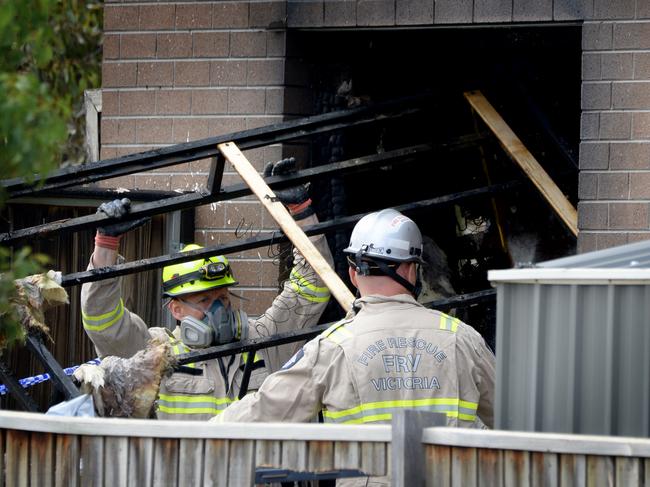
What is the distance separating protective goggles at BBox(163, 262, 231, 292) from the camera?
235 inches

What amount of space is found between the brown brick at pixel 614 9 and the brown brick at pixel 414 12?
0.82 m

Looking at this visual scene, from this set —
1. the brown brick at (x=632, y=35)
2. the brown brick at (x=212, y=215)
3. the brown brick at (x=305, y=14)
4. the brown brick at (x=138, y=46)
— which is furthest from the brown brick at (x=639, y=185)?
the brown brick at (x=138, y=46)

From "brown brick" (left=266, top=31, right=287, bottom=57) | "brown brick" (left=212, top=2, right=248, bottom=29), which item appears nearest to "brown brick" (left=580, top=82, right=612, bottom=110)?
"brown brick" (left=266, top=31, right=287, bottom=57)

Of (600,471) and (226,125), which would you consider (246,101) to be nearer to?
(226,125)

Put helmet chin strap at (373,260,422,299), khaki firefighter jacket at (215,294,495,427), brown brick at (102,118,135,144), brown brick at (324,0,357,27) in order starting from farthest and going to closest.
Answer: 1. brown brick at (102,118,135,144)
2. brown brick at (324,0,357,27)
3. helmet chin strap at (373,260,422,299)
4. khaki firefighter jacket at (215,294,495,427)

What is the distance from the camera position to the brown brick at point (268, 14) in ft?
21.7

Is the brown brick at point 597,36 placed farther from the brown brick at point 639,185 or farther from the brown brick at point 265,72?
the brown brick at point 265,72

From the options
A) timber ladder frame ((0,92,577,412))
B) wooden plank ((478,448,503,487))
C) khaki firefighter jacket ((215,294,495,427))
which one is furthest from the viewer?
timber ladder frame ((0,92,577,412))

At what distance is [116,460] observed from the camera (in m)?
3.72

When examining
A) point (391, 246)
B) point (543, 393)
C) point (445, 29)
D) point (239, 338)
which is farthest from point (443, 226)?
point (543, 393)

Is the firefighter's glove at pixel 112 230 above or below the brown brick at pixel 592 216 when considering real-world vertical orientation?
below

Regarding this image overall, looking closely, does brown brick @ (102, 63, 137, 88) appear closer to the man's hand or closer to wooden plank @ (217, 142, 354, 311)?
wooden plank @ (217, 142, 354, 311)

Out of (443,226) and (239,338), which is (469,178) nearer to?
(443,226)

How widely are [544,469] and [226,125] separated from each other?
3715 mm
